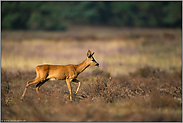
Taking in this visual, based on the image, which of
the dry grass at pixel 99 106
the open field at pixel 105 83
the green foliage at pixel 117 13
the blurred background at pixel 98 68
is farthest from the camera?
the green foliage at pixel 117 13

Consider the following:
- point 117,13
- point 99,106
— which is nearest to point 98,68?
point 99,106

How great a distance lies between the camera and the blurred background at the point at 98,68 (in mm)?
6898

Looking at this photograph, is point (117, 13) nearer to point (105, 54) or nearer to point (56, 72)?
point (105, 54)

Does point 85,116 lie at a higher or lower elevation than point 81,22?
lower

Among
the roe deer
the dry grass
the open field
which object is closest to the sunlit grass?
the open field

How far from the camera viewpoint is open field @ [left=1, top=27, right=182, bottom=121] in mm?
6688

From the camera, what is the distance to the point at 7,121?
644cm

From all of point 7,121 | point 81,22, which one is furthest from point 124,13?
point 7,121

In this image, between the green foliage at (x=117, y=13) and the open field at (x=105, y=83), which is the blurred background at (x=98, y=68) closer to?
the open field at (x=105, y=83)

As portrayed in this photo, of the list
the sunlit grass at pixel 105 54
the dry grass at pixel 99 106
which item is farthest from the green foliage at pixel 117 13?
the dry grass at pixel 99 106

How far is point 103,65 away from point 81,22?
36.5 metres

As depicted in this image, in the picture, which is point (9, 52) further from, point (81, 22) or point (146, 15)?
point (146, 15)

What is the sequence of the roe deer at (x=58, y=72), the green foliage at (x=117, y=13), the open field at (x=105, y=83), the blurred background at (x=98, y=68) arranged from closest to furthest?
the open field at (x=105, y=83) < the blurred background at (x=98, y=68) < the roe deer at (x=58, y=72) < the green foliage at (x=117, y=13)

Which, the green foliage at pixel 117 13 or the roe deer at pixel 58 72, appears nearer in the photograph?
the roe deer at pixel 58 72
